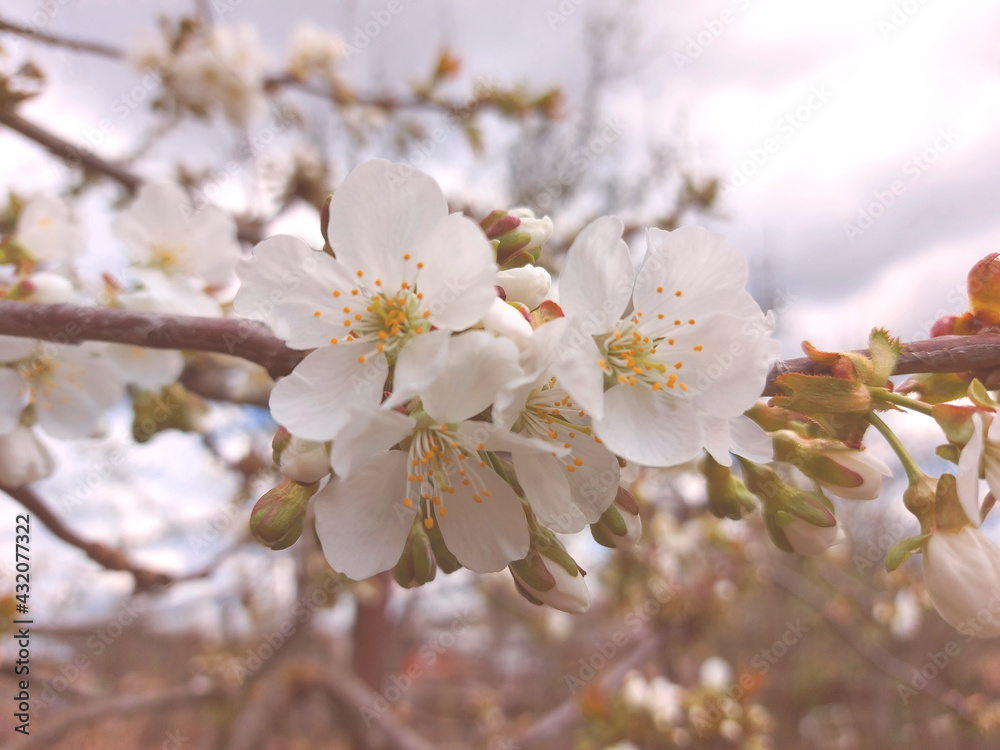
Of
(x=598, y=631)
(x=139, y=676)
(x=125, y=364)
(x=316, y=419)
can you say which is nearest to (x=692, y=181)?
(x=125, y=364)

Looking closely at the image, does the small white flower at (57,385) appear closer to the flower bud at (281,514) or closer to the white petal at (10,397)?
the white petal at (10,397)

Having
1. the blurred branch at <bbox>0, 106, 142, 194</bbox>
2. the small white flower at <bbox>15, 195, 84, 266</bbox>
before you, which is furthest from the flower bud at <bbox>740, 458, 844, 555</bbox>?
the blurred branch at <bbox>0, 106, 142, 194</bbox>

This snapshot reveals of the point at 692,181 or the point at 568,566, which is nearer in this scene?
the point at 568,566

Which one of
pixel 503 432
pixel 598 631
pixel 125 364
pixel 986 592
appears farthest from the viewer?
pixel 598 631

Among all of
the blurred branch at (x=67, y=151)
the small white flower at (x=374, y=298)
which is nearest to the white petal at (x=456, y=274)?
the small white flower at (x=374, y=298)

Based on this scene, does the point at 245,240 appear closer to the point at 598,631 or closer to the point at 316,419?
the point at 316,419

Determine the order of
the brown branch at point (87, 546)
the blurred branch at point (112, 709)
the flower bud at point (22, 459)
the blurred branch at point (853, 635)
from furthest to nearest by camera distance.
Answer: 1. the blurred branch at point (853, 635)
2. the blurred branch at point (112, 709)
3. the brown branch at point (87, 546)
4. the flower bud at point (22, 459)

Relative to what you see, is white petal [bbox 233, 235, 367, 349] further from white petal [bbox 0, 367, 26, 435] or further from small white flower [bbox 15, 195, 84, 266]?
small white flower [bbox 15, 195, 84, 266]
